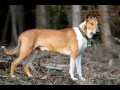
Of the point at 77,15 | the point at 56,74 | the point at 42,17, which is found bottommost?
the point at 56,74

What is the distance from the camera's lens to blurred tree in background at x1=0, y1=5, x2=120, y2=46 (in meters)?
19.0

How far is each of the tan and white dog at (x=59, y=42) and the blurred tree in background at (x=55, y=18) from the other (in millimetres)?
2697

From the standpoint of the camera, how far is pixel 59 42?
12.4 m

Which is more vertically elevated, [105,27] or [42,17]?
[42,17]

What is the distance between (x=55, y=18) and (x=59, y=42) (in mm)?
11134

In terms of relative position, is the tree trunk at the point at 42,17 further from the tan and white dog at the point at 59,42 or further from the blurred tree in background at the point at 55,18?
the tan and white dog at the point at 59,42

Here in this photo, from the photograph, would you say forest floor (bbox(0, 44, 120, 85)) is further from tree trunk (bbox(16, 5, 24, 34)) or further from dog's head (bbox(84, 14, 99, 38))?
tree trunk (bbox(16, 5, 24, 34))

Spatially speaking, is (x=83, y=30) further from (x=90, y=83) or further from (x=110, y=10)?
(x=110, y=10)

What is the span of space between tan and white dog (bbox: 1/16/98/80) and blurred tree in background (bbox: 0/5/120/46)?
8.85 feet

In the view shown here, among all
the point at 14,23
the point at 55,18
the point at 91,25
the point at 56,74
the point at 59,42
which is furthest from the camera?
the point at 14,23

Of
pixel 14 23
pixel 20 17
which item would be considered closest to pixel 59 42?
pixel 14 23

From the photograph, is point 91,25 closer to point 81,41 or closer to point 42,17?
point 81,41

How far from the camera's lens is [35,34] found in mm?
12094

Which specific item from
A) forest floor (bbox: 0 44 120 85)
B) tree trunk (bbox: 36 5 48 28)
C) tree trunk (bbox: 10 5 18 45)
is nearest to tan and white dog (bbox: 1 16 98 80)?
forest floor (bbox: 0 44 120 85)
